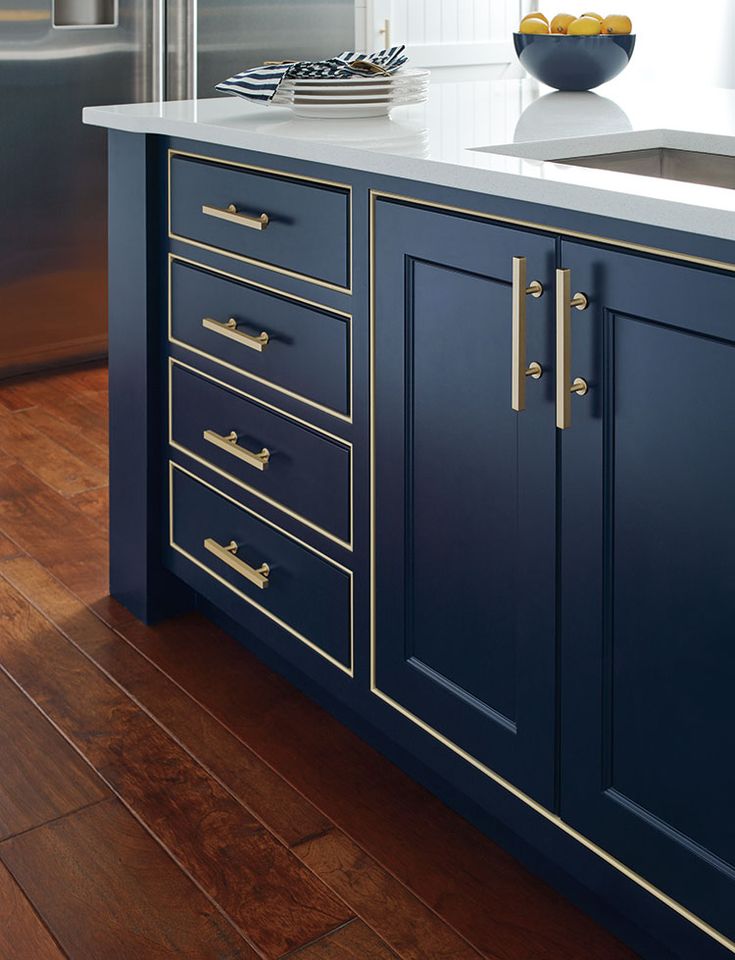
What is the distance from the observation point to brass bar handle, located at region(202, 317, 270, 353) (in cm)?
183

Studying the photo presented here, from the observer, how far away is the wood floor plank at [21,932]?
1432 mm

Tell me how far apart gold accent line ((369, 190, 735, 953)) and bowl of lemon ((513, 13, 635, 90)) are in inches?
28.1

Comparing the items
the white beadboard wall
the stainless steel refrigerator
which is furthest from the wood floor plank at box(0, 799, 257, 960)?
the white beadboard wall

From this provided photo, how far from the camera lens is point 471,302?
55.8 inches

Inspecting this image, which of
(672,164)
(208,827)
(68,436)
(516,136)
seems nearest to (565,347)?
(516,136)

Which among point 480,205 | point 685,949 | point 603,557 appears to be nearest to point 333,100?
point 480,205

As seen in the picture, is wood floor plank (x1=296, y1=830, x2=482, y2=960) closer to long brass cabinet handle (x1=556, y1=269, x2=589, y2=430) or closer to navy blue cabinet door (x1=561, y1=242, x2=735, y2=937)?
navy blue cabinet door (x1=561, y1=242, x2=735, y2=937)

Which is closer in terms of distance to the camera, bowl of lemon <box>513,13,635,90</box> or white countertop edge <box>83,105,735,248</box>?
white countertop edge <box>83,105,735,248</box>

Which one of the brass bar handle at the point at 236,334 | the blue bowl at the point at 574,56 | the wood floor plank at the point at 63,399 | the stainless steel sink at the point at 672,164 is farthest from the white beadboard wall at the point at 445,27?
the stainless steel sink at the point at 672,164

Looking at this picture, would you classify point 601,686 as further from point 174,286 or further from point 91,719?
point 174,286

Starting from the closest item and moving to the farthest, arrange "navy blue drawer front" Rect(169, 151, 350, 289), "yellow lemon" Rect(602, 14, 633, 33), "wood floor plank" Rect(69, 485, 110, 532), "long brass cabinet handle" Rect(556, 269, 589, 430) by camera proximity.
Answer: "long brass cabinet handle" Rect(556, 269, 589, 430), "navy blue drawer front" Rect(169, 151, 350, 289), "yellow lemon" Rect(602, 14, 633, 33), "wood floor plank" Rect(69, 485, 110, 532)

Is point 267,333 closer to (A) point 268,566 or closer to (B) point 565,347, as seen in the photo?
(A) point 268,566

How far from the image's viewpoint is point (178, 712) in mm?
1976

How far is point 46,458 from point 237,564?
1.35 meters
